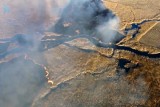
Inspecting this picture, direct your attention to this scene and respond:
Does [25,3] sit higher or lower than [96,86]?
higher

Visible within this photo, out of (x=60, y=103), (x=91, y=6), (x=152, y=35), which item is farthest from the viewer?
(x=91, y=6)

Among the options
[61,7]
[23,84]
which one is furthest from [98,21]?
[23,84]

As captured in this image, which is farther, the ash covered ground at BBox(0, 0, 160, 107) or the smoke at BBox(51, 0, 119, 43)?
the smoke at BBox(51, 0, 119, 43)

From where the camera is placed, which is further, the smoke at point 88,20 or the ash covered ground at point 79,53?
the smoke at point 88,20

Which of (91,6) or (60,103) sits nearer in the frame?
(60,103)

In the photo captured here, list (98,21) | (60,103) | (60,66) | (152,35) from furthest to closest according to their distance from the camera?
(98,21) → (152,35) → (60,66) → (60,103)

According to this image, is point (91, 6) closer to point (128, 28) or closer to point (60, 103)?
point (128, 28)

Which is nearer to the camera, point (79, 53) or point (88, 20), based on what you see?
point (79, 53)

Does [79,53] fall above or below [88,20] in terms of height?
below
